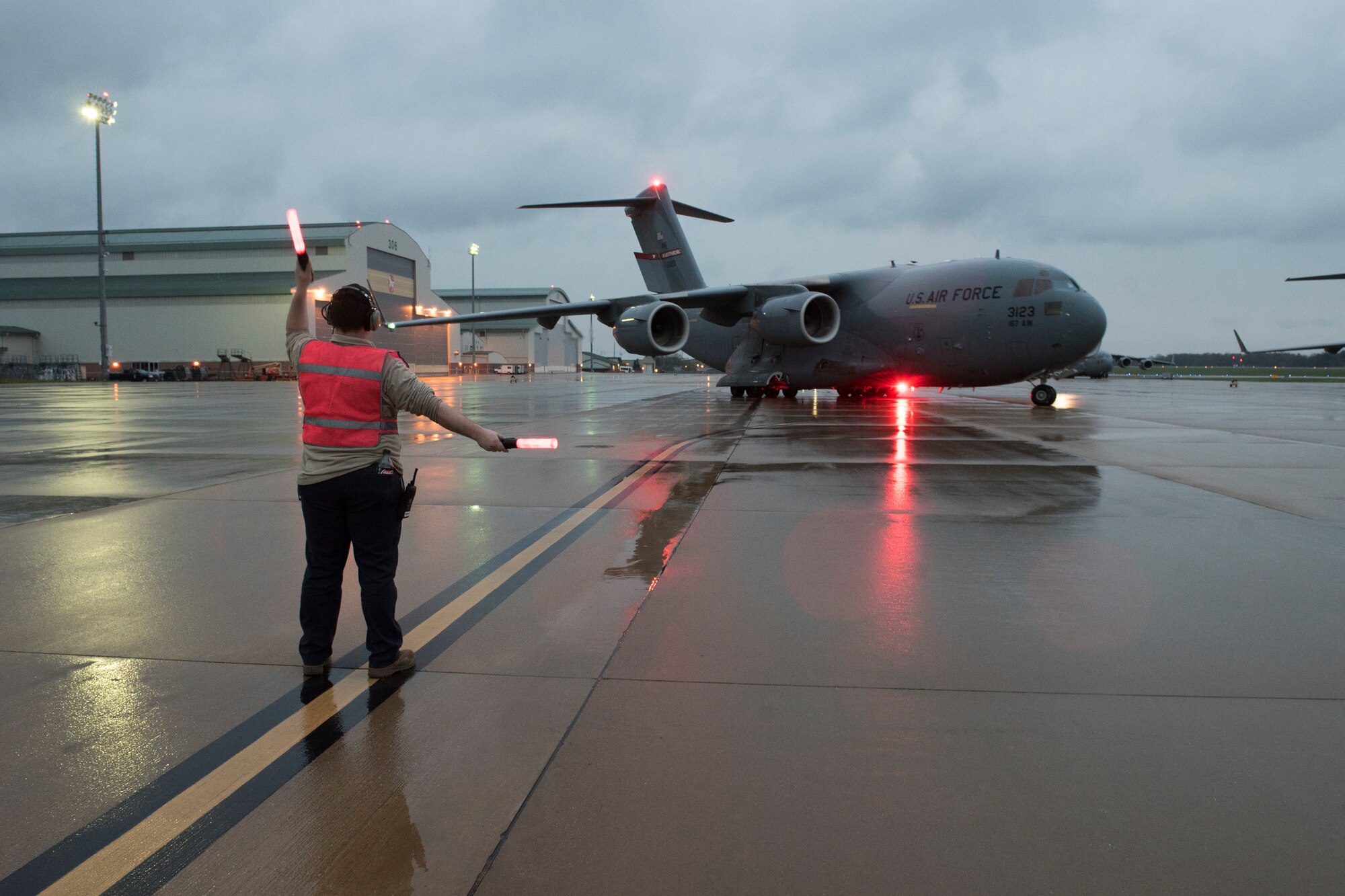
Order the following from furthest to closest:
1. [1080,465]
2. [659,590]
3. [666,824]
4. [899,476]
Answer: [1080,465] < [899,476] < [659,590] < [666,824]

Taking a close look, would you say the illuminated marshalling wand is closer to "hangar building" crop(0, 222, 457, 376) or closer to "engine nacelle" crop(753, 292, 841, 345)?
"engine nacelle" crop(753, 292, 841, 345)

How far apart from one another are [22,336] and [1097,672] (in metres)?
84.1

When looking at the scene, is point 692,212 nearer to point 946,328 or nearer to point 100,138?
point 946,328

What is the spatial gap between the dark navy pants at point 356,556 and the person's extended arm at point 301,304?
2.31 ft

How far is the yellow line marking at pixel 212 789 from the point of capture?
75.0 inches

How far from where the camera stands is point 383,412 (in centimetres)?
327

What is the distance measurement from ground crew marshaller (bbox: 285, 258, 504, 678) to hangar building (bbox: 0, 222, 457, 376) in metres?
62.3

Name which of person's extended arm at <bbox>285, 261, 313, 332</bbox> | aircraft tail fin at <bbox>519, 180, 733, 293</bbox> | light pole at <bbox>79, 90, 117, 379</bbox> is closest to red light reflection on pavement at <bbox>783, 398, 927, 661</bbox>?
person's extended arm at <bbox>285, 261, 313, 332</bbox>

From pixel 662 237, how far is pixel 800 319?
7697mm

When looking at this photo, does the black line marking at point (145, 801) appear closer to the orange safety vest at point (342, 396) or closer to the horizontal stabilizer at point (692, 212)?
the orange safety vest at point (342, 396)

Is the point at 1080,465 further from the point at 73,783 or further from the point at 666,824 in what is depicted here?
the point at 73,783

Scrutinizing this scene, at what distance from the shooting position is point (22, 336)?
221 feet

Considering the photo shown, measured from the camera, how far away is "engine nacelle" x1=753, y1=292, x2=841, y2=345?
64.8 feet

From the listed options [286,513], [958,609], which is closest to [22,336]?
[286,513]
